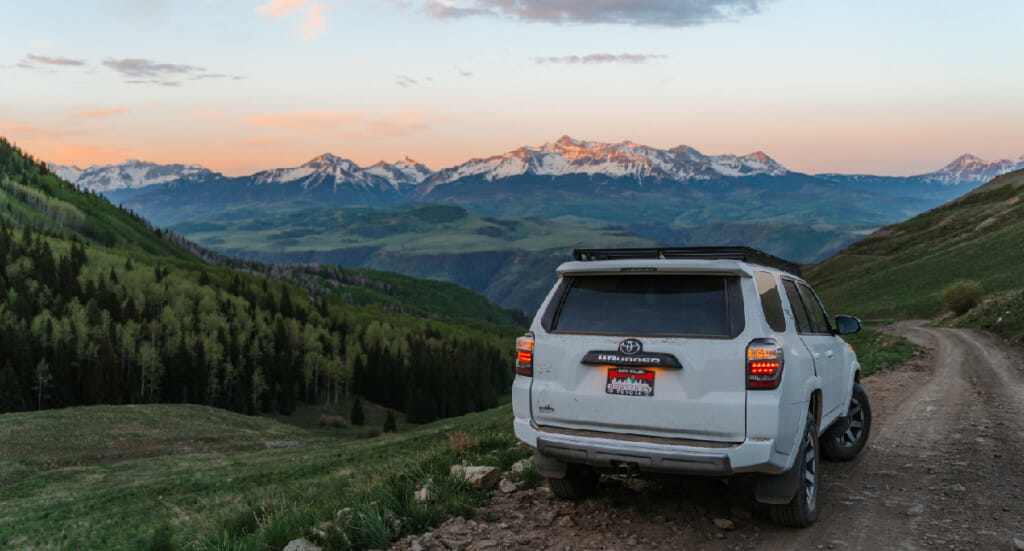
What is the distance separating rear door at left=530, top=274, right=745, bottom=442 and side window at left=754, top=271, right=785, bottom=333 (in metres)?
0.36

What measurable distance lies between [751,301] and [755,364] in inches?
25.4

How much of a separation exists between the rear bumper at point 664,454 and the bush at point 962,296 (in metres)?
51.3

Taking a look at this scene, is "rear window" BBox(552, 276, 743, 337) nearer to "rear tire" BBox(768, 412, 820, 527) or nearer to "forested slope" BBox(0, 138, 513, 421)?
"rear tire" BBox(768, 412, 820, 527)

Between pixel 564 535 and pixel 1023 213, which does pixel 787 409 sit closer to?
pixel 564 535

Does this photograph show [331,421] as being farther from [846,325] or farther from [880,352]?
[846,325]

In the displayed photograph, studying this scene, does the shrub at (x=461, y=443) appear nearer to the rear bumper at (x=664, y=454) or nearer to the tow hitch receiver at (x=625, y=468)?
the rear bumper at (x=664, y=454)

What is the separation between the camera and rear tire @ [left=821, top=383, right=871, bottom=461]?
9.87m

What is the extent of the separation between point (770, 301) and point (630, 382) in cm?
175

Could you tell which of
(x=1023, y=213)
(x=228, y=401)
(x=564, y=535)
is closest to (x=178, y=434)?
(x=228, y=401)

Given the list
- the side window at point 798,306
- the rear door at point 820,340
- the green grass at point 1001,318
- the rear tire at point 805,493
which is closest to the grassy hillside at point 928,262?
the green grass at point 1001,318

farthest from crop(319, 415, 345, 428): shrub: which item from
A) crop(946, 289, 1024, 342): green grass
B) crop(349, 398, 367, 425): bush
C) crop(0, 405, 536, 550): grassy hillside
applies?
crop(946, 289, 1024, 342): green grass

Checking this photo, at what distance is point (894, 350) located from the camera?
27031 mm

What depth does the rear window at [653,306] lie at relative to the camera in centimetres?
616

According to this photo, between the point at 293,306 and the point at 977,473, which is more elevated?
the point at 977,473
